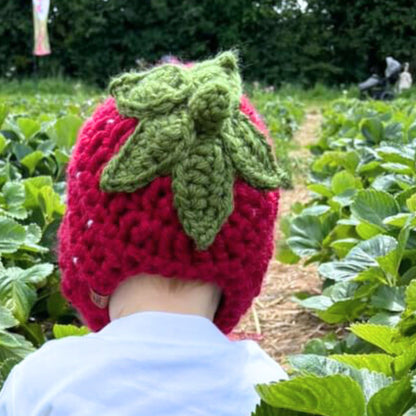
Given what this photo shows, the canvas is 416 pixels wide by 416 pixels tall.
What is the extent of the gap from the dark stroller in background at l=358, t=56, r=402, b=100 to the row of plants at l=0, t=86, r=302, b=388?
17.2 m

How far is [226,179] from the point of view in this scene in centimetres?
152

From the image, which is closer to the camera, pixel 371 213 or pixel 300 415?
pixel 300 415

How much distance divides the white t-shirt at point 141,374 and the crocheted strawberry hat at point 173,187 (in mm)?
105

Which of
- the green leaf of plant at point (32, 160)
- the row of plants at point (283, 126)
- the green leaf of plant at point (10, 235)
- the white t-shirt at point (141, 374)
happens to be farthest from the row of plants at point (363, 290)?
the row of plants at point (283, 126)

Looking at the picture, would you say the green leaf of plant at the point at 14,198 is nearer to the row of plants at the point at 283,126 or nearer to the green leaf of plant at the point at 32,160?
the green leaf of plant at the point at 32,160

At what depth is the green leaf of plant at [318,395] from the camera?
123cm

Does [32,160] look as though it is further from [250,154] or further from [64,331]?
[250,154]

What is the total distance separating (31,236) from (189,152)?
1.32 metres

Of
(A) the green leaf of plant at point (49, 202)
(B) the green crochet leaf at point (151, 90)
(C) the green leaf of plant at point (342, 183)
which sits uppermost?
(B) the green crochet leaf at point (151, 90)

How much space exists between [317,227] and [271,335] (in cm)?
51

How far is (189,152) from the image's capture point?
149cm

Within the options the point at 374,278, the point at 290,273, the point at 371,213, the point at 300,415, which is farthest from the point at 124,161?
the point at 290,273

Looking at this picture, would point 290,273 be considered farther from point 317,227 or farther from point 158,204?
point 158,204

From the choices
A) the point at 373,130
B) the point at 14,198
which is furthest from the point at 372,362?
the point at 373,130
